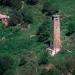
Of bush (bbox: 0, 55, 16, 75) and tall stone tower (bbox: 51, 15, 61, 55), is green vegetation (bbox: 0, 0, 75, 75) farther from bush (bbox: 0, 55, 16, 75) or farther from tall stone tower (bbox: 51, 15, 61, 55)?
tall stone tower (bbox: 51, 15, 61, 55)

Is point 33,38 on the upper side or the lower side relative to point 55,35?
lower

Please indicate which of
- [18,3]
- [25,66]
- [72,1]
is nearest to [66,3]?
[72,1]

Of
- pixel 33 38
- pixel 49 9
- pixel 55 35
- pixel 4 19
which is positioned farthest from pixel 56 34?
pixel 49 9

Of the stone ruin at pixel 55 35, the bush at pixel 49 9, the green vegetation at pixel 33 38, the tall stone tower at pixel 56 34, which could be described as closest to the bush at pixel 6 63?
A: the green vegetation at pixel 33 38

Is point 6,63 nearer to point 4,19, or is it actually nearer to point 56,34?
point 56,34

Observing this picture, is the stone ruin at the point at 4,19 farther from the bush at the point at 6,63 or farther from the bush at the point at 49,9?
the bush at the point at 6,63

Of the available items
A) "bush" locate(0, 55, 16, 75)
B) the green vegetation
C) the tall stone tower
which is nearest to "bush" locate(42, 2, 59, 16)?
the green vegetation

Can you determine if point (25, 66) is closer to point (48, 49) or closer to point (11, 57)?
point (11, 57)

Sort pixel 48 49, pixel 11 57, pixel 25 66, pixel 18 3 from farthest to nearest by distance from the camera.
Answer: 1. pixel 18 3
2. pixel 48 49
3. pixel 11 57
4. pixel 25 66
